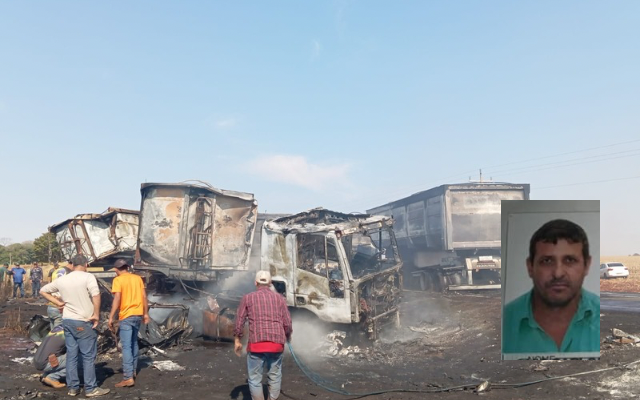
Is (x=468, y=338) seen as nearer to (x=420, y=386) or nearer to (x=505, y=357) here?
(x=420, y=386)

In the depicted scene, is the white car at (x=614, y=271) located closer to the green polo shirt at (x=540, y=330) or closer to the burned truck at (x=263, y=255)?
the burned truck at (x=263, y=255)

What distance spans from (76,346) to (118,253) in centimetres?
722

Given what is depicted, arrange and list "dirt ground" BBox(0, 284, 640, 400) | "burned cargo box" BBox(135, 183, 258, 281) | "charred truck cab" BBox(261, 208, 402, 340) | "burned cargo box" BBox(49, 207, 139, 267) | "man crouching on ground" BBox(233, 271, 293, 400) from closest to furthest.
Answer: "man crouching on ground" BBox(233, 271, 293, 400) → "dirt ground" BBox(0, 284, 640, 400) → "charred truck cab" BBox(261, 208, 402, 340) → "burned cargo box" BBox(135, 183, 258, 281) → "burned cargo box" BBox(49, 207, 139, 267)

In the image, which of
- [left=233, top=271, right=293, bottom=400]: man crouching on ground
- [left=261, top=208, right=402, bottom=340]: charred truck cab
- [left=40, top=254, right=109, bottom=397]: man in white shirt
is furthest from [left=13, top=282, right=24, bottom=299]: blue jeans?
[left=233, top=271, right=293, bottom=400]: man crouching on ground

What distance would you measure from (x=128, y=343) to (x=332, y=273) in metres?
3.47

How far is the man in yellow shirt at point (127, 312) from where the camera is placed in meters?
6.73

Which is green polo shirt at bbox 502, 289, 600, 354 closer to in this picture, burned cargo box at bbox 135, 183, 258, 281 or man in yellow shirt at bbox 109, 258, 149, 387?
man in yellow shirt at bbox 109, 258, 149, 387

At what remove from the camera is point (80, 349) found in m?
6.34

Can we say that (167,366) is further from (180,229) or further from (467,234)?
(467,234)

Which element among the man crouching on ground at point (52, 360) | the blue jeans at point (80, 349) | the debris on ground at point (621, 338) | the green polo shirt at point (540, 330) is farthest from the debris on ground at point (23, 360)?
the debris on ground at point (621, 338)

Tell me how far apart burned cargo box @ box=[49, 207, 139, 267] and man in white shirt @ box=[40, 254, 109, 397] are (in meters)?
7.04

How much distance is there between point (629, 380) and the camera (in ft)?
19.8

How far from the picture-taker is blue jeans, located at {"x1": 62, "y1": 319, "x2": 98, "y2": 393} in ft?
20.7

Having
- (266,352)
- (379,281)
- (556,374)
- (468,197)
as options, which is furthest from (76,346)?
(468,197)
